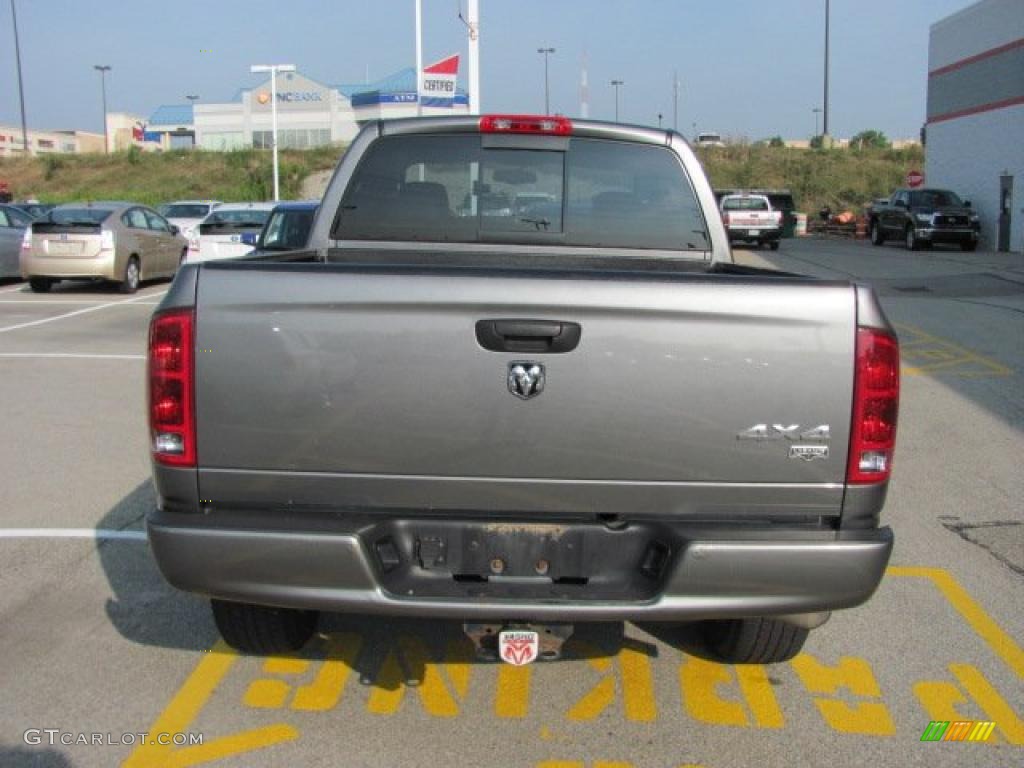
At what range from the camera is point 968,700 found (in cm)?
386

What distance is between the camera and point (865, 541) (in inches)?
124

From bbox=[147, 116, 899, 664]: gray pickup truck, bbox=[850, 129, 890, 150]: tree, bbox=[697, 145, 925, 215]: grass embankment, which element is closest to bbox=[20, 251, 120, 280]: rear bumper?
bbox=[147, 116, 899, 664]: gray pickup truck

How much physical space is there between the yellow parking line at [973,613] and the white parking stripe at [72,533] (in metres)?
4.00

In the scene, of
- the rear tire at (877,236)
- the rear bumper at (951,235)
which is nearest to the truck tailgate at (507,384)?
the rear bumper at (951,235)

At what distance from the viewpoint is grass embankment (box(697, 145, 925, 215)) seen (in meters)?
58.8

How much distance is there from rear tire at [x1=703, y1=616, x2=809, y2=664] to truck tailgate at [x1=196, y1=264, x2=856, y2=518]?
101cm

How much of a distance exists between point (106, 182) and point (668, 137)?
221 feet

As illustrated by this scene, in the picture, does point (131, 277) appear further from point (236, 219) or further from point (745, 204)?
point (745, 204)

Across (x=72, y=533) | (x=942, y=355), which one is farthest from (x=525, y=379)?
(x=942, y=355)

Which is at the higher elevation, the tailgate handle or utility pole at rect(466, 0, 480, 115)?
utility pole at rect(466, 0, 480, 115)

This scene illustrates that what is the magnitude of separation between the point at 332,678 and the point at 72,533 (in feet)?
8.04

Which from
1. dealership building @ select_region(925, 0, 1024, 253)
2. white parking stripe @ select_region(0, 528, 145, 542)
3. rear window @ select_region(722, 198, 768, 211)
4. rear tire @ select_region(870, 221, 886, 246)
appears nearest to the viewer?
white parking stripe @ select_region(0, 528, 145, 542)

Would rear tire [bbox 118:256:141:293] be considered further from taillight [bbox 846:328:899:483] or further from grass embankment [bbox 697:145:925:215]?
grass embankment [bbox 697:145:925:215]

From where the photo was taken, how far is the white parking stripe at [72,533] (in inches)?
222
